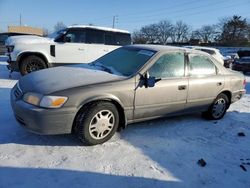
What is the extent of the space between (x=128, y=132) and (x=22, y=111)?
1759 millimetres

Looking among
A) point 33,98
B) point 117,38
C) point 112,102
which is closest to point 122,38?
point 117,38

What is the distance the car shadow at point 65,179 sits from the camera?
2838mm

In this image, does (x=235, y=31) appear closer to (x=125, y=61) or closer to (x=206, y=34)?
(x=206, y=34)

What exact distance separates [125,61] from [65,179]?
231 cm

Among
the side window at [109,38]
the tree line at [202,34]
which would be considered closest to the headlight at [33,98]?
the side window at [109,38]

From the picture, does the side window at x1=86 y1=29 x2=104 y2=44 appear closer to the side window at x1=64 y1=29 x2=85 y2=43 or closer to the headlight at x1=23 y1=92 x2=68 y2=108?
the side window at x1=64 y1=29 x2=85 y2=43

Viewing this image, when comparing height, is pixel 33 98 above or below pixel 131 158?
above

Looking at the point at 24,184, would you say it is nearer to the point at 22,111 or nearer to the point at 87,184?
the point at 87,184

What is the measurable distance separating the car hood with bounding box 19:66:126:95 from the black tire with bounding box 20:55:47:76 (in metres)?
4.27

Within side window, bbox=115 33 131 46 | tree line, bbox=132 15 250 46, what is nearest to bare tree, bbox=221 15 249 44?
tree line, bbox=132 15 250 46

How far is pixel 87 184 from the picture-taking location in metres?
2.89

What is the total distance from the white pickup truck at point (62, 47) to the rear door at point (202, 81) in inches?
200

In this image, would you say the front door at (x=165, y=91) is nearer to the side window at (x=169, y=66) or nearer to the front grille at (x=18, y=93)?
the side window at (x=169, y=66)

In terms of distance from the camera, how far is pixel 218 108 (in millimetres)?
5387
